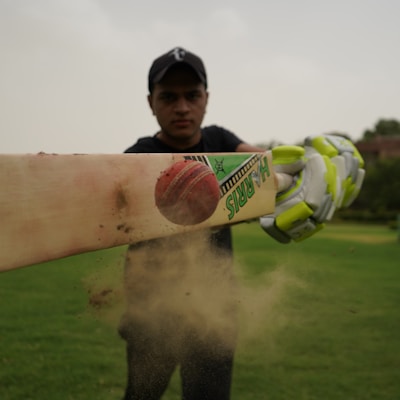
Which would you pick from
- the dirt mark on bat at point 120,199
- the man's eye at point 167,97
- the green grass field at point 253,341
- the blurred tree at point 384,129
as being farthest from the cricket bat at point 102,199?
the blurred tree at point 384,129

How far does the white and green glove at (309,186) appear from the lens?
189 cm

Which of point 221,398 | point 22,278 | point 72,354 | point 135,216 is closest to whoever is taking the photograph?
point 135,216

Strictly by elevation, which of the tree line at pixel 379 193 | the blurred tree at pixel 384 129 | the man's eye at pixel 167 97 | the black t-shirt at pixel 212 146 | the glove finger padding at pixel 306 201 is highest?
the blurred tree at pixel 384 129

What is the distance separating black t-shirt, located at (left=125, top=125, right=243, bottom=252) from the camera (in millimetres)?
1865

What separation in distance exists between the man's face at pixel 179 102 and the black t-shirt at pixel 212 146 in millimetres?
66

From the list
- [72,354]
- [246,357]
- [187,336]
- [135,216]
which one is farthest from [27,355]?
[135,216]

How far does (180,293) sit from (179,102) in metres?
0.72

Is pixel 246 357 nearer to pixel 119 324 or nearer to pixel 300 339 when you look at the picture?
pixel 300 339

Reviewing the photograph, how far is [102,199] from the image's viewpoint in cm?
116

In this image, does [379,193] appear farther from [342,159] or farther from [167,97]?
[167,97]

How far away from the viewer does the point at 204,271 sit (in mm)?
1796

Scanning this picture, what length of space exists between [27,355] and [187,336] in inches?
58.9

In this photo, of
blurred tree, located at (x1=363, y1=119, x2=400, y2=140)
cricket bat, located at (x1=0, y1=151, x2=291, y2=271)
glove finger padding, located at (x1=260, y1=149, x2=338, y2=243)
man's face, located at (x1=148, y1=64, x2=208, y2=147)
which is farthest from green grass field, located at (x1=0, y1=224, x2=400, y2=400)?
blurred tree, located at (x1=363, y1=119, x2=400, y2=140)

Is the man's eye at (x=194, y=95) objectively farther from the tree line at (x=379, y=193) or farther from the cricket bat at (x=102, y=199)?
the tree line at (x=379, y=193)
